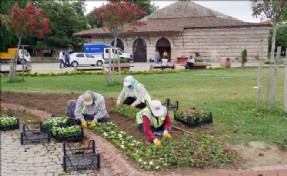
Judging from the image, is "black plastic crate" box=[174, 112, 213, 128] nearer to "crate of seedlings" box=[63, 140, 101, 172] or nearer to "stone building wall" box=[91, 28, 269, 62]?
"crate of seedlings" box=[63, 140, 101, 172]

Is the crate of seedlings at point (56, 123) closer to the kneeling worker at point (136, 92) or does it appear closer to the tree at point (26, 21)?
the kneeling worker at point (136, 92)

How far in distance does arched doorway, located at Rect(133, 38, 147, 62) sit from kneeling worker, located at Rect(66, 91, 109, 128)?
110ft

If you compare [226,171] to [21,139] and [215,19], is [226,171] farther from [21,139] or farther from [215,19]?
[215,19]

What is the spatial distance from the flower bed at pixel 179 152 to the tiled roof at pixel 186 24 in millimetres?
30108

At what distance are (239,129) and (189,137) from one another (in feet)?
4.92

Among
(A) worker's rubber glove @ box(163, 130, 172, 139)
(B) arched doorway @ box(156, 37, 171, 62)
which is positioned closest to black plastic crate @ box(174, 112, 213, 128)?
(A) worker's rubber glove @ box(163, 130, 172, 139)

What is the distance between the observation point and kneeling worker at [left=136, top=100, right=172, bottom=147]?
688cm

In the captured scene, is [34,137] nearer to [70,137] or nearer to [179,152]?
[70,137]

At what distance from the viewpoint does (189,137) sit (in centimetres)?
704

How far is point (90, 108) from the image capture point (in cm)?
880

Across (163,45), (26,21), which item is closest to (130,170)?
(26,21)

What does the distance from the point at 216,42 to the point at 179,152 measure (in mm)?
33442

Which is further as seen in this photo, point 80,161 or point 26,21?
point 26,21

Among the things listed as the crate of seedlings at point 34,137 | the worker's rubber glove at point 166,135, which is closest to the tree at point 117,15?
the crate of seedlings at point 34,137
